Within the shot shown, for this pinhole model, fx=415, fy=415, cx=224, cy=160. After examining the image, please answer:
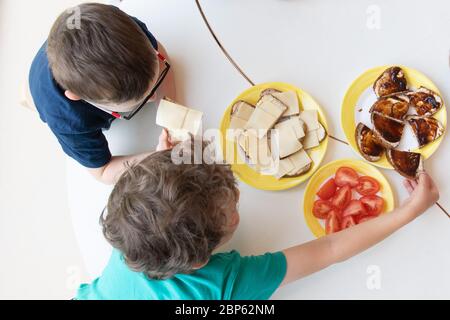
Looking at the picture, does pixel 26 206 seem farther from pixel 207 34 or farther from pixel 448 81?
pixel 448 81

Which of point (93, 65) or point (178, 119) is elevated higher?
point (93, 65)

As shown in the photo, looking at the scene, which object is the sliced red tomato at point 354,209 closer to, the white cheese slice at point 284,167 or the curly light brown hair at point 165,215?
the white cheese slice at point 284,167

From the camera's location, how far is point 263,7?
0.94 m

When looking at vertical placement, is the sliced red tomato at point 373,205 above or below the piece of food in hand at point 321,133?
below

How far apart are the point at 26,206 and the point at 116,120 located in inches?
28.5

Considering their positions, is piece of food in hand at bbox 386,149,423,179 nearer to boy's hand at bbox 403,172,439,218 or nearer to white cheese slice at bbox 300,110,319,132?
boy's hand at bbox 403,172,439,218

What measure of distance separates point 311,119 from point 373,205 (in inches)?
8.7

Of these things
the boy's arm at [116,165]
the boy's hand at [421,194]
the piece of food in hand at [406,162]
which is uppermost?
the boy's arm at [116,165]

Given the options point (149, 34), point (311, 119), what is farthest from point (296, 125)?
point (149, 34)

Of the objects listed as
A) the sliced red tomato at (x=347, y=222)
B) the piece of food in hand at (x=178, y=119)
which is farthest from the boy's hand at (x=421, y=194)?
the piece of food in hand at (x=178, y=119)

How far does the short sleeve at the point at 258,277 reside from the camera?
31.6 inches

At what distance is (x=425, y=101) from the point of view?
88 centimetres

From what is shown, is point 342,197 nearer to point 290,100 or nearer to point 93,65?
point 290,100

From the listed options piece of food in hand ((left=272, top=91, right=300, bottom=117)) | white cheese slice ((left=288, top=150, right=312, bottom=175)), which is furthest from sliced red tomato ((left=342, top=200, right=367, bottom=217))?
piece of food in hand ((left=272, top=91, right=300, bottom=117))
